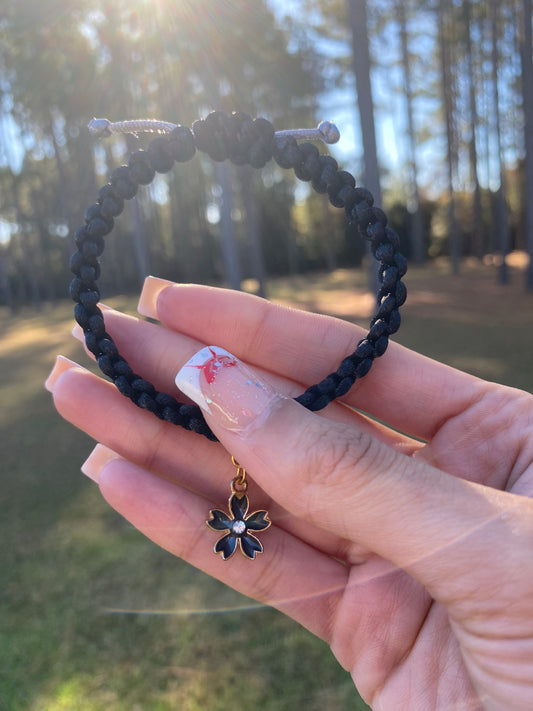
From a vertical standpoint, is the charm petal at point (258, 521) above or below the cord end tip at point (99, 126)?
below

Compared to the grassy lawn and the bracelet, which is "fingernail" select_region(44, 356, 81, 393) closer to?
the bracelet

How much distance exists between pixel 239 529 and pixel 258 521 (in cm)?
6

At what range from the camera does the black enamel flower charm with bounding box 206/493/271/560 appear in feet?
5.00

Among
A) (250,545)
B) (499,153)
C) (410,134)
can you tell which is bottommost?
(250,545)

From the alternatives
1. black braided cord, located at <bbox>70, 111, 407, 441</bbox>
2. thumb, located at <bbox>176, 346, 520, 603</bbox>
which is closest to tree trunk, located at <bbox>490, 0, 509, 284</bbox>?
black braided cord, located at <bbox>70, 111, 407, 441</bbox>

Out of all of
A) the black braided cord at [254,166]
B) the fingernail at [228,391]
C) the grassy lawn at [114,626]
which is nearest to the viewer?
the fingernail at [228,391]

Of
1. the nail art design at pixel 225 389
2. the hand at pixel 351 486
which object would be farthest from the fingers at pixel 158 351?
the nail art design at pixel 225 389

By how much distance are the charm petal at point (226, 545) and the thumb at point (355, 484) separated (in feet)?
0.96

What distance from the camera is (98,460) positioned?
1.77 metres

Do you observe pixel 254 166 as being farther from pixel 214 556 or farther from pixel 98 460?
pixel 214 556

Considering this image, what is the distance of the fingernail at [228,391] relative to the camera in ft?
4.26

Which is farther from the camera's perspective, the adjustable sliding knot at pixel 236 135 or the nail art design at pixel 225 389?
the adjustable sliding knot at pixel 236 135

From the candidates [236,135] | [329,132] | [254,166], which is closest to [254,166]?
[254,166]

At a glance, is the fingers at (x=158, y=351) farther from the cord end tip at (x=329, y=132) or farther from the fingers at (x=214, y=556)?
the cord end tip at (x=329, y=132)
